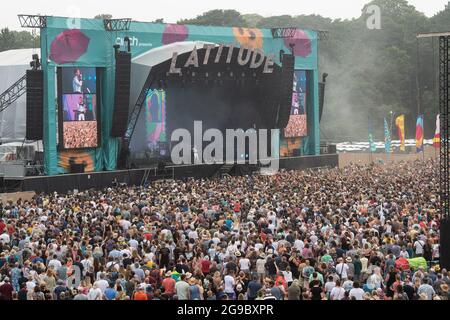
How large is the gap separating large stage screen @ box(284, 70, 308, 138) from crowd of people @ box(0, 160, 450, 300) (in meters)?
20.1

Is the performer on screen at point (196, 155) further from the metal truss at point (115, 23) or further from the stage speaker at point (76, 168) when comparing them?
the metal truss at point (115, 23)

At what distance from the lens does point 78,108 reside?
39406mm

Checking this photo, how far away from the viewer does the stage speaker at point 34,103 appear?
3728cm

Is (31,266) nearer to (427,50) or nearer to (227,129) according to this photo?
(227,129)

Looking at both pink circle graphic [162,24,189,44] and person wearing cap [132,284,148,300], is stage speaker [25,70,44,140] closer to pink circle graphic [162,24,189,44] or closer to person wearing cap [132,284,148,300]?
pink circle graphic [162,24,189,44]

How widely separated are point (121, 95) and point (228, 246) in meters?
23.4

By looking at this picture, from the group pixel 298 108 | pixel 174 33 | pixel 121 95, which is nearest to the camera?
pixel 121 95

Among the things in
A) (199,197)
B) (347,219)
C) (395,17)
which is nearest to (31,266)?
(347,219)

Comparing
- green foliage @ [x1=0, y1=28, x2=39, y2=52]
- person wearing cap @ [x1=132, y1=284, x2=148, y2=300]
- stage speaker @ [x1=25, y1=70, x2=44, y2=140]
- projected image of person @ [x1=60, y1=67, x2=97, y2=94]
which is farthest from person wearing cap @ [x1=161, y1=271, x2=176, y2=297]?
green foliage @ [x1=0, y1=28, x2=39, y2=52]

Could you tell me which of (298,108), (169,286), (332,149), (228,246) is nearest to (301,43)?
(298,108)

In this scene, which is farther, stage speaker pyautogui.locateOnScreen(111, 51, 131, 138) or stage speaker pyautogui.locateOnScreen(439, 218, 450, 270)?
stage speaker pyautogui.locateOnScreen(111, 51, 131, 138)

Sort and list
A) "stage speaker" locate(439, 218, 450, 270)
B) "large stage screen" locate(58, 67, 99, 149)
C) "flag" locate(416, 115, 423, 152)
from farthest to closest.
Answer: "flag" locate(416, 115, 423, 152), "large stage screen" locate(58, 67, 99, 149), "stage speaker" locate(439, 218, 450, 270)

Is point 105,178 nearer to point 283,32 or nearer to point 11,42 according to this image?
point 283,32

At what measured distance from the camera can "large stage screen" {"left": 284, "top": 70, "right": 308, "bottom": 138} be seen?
49938 millimetres
